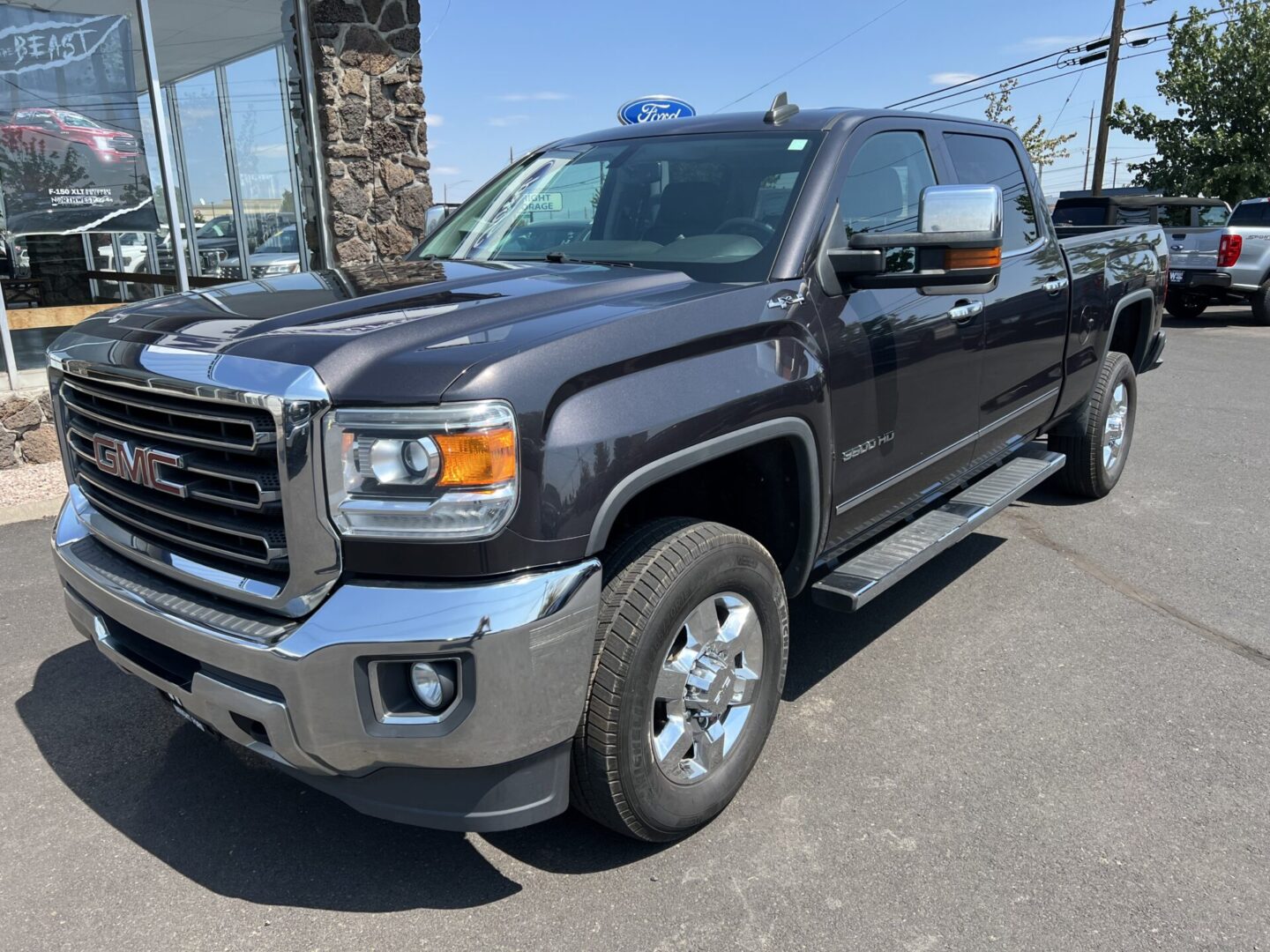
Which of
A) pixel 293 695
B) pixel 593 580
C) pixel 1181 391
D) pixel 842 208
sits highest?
pixel 842 208

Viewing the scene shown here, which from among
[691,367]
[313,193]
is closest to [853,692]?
[691,367]

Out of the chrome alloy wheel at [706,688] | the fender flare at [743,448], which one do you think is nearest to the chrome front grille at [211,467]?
the fender flare at [743,448]

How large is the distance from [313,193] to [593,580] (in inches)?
289

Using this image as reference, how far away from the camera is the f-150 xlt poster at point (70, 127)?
772cm

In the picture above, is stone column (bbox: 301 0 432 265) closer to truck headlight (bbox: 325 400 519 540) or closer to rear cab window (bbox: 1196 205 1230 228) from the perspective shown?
truck headlight (bbox: 325 400 519 540)

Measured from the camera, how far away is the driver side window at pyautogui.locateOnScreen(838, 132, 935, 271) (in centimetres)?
327

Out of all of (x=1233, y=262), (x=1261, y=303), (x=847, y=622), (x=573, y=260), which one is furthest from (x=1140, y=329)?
(x=1261, y=303)

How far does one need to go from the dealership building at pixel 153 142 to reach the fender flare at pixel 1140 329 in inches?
227

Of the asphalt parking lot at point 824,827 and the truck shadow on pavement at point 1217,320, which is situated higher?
the asphalt parking lot at point 824,827

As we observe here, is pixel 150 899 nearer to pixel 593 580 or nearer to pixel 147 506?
pixel 147 506

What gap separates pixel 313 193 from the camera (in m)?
8.42

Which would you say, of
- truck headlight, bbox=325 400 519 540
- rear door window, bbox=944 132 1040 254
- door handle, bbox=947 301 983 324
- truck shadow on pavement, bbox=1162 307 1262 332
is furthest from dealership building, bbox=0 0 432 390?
truck shadow on pavement, bbox=1162 307 1262 332

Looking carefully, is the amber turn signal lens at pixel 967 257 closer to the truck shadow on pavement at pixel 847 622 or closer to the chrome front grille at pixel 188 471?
the truck shadow on pavement at pixel 847 622

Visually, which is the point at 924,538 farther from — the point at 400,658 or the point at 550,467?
the point at 400,658
